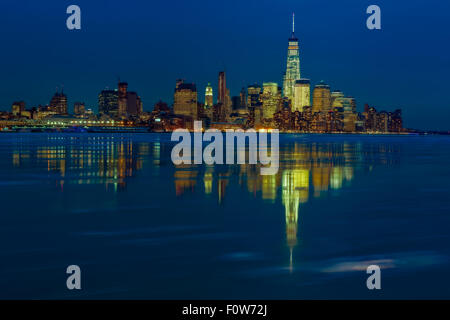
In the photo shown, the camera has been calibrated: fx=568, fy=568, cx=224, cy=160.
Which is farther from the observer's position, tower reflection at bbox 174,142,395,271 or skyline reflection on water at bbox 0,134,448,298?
tower reflection at bbox 174,142,395,271

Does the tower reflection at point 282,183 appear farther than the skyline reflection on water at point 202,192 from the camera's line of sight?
Yes

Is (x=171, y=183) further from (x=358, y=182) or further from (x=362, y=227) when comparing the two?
(x=362, y=227)

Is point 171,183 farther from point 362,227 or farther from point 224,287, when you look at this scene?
point 224,287

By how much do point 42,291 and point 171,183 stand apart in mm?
20550

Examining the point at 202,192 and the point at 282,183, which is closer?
the point at 202,192

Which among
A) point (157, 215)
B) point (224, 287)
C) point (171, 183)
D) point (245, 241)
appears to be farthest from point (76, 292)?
point (171, 183)

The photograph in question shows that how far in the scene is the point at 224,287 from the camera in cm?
1115

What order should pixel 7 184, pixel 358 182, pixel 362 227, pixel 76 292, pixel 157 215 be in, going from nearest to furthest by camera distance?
pixel 76 292
pixel 362 227
pixel 157 215
pixel 7 184
pixel 358 182

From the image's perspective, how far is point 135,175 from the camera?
36312 millimetres

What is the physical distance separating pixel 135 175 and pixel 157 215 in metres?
16.6

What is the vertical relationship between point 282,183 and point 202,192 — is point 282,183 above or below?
above

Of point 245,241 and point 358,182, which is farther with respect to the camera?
point 358,182

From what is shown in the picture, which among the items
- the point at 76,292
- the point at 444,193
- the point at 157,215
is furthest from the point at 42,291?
the point at 444,193
